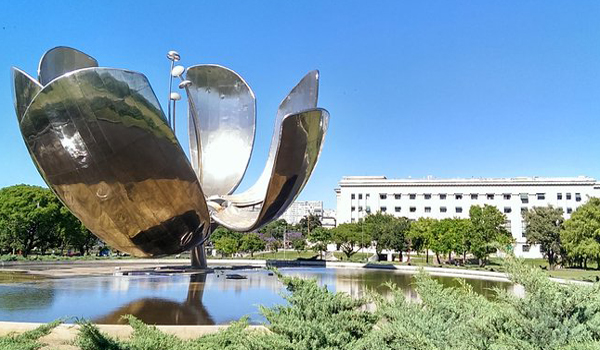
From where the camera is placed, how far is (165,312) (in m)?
10.3

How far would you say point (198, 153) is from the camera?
1625cm

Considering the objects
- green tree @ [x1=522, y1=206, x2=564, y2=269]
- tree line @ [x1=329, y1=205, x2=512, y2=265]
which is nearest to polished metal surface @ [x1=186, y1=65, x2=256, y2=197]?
tree line @ [x1=329, y1=205, x2=512, y2=265]

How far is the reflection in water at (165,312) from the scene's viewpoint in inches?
362

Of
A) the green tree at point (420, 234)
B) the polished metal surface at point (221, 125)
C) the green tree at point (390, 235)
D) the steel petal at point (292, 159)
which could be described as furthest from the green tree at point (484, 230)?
the steel petal at point (292, 159)

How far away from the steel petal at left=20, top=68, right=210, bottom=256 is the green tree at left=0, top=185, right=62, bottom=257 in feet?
97.9

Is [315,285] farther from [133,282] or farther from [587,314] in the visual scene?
[133,282]

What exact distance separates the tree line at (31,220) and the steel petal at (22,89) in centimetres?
3022

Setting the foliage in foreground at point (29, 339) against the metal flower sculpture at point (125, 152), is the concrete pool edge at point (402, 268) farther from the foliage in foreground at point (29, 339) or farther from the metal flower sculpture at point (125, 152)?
the foliage in foreground at point (29, 339)

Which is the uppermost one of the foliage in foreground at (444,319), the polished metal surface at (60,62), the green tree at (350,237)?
the polished metal surface at (60,62)

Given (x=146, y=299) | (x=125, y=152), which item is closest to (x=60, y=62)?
(x=125, y=152)

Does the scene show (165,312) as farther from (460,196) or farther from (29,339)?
(460,196)

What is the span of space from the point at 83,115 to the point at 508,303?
741 cm

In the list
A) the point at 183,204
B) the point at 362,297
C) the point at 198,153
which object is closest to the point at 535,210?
the point at 198,153

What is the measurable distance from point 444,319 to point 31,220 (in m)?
38.0
